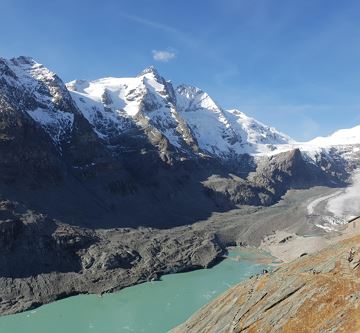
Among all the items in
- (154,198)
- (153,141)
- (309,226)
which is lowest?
(309,226)

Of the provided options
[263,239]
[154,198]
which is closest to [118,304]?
[263,239]

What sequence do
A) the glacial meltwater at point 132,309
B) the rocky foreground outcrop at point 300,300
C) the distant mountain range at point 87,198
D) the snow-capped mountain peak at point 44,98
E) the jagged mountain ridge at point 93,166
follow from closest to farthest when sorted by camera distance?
the rocky foreground outcrop at point 300,300 → the glacial meltwater at point 132,309 → the distant mountain range at point 87,198 → the jagged mountain ridge at point 93,166 → the snow-capped mountain peak at point 44,98

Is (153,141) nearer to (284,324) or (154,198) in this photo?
(154,198)

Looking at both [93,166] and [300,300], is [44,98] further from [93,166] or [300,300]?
[300,300]

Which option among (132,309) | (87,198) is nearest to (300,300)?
(132,309)

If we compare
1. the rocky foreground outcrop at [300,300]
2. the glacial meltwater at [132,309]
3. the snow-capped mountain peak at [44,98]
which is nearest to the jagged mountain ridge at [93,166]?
the snow-capped mountain peak at [44,98]

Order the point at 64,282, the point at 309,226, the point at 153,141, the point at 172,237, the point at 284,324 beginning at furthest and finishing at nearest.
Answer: the point at 153,141 → the point at 309,226 → the point at 172,237 → the point at 64,282 → the point at 284,324

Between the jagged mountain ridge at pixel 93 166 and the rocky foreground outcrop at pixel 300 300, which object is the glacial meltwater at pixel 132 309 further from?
the jagged mountain ridge at pixel 93 166
